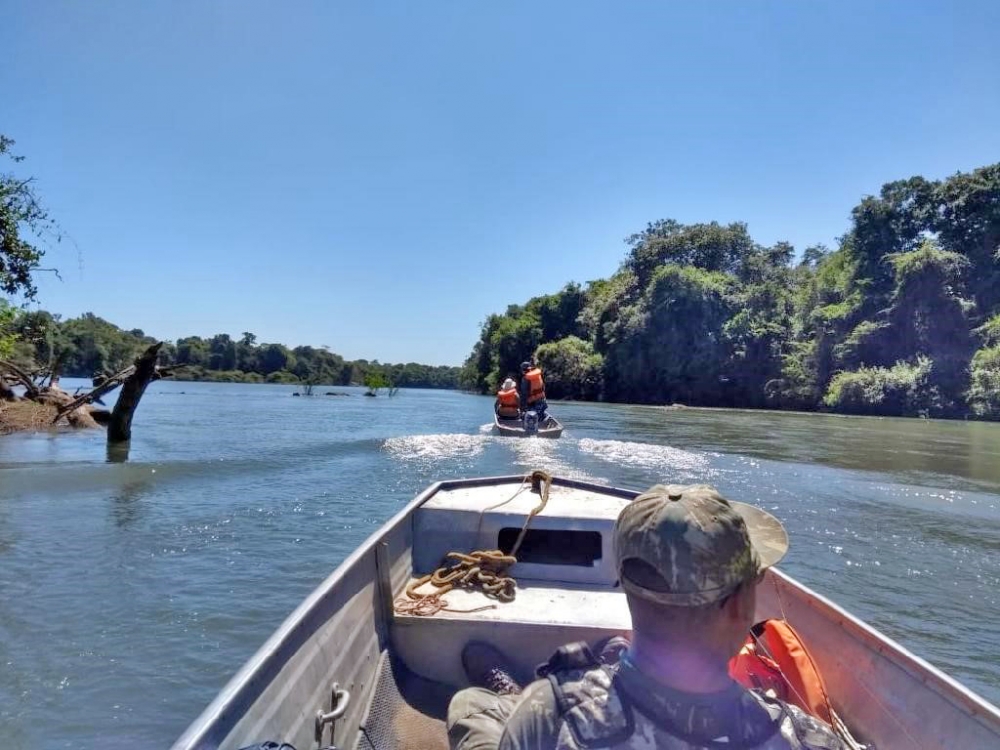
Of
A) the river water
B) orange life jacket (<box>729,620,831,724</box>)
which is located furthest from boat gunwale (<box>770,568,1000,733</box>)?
→ the river water

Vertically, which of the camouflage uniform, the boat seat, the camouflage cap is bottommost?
the boat seat

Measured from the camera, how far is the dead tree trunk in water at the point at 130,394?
52.7 ft

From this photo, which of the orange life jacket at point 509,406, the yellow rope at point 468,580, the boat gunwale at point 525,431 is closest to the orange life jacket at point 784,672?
the yellow rope at point 468,580

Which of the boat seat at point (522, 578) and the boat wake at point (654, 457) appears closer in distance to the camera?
the boat seat at point (522, 578)

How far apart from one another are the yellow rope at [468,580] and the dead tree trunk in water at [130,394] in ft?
44.4

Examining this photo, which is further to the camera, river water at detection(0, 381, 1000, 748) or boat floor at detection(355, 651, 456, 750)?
river water at detection(0, 381, 1000, 748)

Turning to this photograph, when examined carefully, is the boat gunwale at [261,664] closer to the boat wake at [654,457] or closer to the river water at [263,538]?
the river water at [263,538]

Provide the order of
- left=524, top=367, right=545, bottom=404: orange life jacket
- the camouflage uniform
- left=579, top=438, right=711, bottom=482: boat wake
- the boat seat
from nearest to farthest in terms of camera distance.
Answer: the camouflage uniform < the boat seat < left=579, top=438, right=711, bottom=482: boat wake < left=524, top=367, right=545, bottom=404: orange life jacket

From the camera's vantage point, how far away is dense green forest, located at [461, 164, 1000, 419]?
119ft

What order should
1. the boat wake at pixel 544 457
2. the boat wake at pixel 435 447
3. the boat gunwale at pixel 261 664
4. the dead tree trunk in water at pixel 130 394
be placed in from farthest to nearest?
1. the boat wake at pixel 435 447
2. the dead tree trunk in water at pixel 130 394
3. the boat wake at pixel 544 457
4. the boat gunwale at pixel 261 664

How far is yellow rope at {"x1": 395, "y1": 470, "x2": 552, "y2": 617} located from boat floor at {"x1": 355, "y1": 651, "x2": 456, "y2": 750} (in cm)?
38

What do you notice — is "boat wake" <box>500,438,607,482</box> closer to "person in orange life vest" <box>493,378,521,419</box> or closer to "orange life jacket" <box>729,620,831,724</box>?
"person in orange life vest" <box>493,378,521,419</box>

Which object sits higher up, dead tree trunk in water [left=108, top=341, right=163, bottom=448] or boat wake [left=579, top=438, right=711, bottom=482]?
dead tree trunk in water [left=108, top=341, right=163, bottom=448]

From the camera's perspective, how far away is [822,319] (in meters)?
42.4
